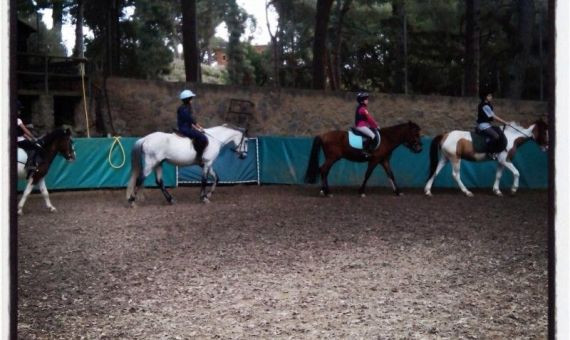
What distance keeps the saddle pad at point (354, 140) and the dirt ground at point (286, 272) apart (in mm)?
2805

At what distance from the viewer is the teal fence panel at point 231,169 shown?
15.4m

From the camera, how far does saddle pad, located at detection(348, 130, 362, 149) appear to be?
44.3 ft

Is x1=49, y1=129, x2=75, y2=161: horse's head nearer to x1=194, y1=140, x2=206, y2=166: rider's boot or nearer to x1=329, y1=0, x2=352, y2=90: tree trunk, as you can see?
x1=194, y1=140, x2=206, y2=166: rider's boot

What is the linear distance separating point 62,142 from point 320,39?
12355 millimetres

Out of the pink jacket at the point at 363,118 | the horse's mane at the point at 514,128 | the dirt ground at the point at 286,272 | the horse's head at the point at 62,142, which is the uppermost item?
the pink jacket at the point at 363,118

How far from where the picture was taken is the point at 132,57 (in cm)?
2561

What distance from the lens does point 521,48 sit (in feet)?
53.0

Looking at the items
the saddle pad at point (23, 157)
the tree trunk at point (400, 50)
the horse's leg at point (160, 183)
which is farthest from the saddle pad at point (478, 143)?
the tree trunk at point (400, 50)

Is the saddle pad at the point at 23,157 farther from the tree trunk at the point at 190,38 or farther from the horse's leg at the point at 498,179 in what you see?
the horse's leg at the point at 498,179

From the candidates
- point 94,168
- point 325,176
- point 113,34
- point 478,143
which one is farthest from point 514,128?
point 113,34

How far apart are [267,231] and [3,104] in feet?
21.9

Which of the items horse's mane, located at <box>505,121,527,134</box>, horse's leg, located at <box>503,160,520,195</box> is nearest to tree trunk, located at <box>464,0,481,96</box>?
horse's mane, located at <box>505,121,527,134</box>

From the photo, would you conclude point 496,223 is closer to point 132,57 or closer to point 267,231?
point 267,231

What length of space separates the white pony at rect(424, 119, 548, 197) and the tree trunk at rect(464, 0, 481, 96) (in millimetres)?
5563
